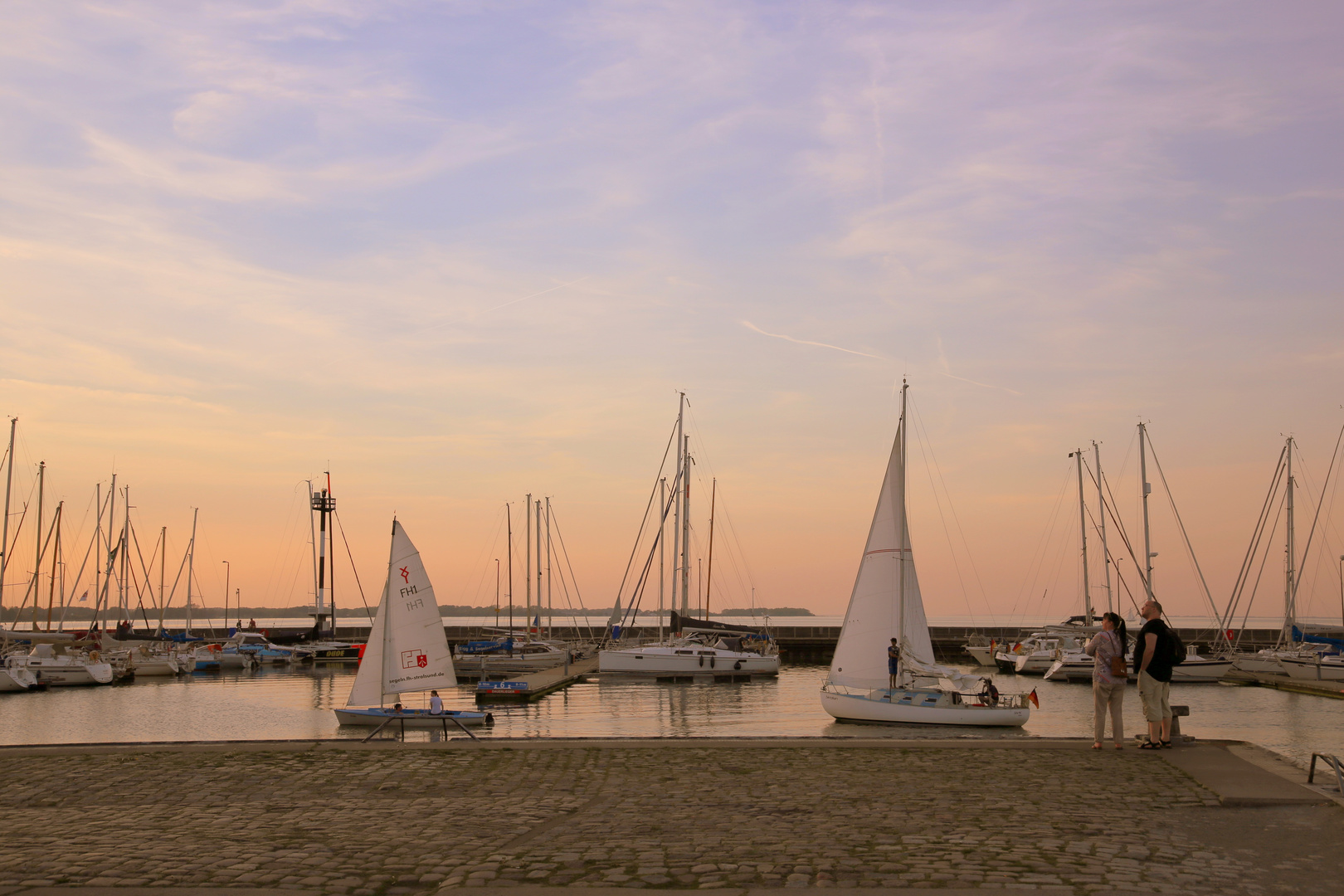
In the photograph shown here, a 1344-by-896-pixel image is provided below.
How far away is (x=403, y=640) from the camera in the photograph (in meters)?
28.4

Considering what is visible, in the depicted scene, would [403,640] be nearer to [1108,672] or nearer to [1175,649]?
[1108,672]

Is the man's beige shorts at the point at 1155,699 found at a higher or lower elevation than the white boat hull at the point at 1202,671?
higher

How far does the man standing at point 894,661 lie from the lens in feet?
107

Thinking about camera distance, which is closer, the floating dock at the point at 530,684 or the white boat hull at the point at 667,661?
the floating dock at the point at 530,684

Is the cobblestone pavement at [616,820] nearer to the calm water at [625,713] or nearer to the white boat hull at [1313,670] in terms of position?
the calm water at [625,713]

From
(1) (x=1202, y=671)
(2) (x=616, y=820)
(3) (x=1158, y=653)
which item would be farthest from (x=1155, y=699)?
(1) (x=1202, y=671)

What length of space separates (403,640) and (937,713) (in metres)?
16.6

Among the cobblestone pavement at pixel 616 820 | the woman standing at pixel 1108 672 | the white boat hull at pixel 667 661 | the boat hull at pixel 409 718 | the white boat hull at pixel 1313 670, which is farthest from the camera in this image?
the white boat hull at pixel 667 661

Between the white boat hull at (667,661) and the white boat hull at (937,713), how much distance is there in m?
25.0

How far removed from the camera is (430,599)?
28672mm

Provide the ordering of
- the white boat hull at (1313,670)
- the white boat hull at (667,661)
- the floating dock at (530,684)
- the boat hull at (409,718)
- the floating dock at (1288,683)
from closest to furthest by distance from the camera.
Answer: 1. the boat hull at (409,718)
2. the floating dock at (1288,683)
3. the floating dock at (530,684)
4. the white boat hull at (1313,670)
5. the white boat hull at (667,661)

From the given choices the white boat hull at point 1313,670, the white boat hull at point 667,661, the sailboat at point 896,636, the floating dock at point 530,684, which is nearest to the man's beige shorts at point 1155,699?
the sailboat at point 896,636

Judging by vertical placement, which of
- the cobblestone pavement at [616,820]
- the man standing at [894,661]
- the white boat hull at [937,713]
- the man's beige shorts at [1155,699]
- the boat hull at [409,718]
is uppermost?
the man's beige shorts at [1155,699]

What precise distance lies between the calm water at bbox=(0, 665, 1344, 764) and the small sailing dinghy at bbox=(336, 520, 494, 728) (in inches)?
59.3
